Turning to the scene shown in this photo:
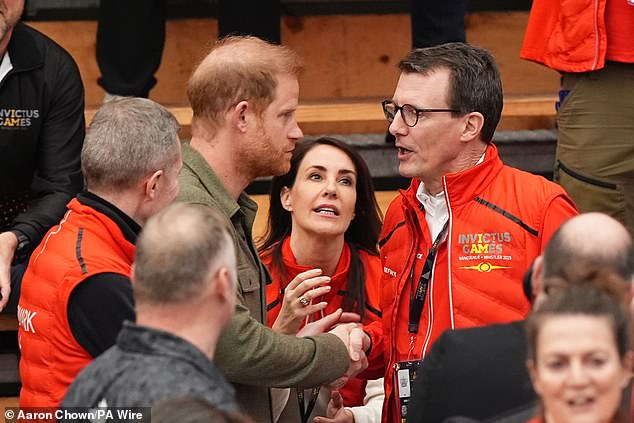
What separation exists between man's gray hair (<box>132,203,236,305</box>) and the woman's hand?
113cm

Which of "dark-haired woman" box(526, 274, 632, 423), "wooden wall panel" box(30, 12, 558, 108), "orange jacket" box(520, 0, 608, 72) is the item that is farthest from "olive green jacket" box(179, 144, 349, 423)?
"wooden wall panel" box(30, 12, 558, 108)

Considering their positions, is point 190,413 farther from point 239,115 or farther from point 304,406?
point 304,406

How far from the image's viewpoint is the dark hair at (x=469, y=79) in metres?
3.72

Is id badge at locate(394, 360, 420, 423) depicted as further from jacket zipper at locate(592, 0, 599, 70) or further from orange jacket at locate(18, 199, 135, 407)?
jacket zipper at locate(592, 0, 599, 70)

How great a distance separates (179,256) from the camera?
7.69 ft

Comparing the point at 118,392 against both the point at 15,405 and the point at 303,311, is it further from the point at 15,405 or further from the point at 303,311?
the point at 15,405

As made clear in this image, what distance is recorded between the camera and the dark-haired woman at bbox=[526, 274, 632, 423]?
2.04 metres

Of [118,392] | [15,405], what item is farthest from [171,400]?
[15,405]

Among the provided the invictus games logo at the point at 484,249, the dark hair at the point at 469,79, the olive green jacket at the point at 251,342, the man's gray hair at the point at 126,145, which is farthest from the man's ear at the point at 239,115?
the invictus games logo at the point at 484,249

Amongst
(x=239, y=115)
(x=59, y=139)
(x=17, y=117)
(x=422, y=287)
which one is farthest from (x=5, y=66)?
(x=422, y=287)

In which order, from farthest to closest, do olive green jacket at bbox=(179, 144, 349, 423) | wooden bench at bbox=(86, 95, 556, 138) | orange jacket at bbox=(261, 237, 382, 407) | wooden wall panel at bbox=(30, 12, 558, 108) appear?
wooden wall panel at bbox=(30, 12, 558, 108) < wooden bench at bbox=(86, 95, 556, 138) < orange jacket at bbox=(261, 237, 382, 407) < olive green jacket at bbox=(179, 144, 349, 423)

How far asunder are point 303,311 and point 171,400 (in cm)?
158

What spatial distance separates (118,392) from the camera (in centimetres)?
224

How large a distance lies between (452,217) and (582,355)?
155 cm
